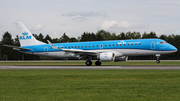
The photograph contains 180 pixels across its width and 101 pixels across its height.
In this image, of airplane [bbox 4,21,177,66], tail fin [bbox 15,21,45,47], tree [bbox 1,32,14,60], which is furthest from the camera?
tree [bbox 1,32,14,60]

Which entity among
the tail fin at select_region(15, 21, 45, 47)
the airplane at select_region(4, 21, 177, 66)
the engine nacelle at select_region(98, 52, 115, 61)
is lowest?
the engine nacelle at select_region(98, 52, 115, 61)

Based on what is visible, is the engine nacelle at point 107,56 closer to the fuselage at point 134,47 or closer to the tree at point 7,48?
the fuselage at point 134,47

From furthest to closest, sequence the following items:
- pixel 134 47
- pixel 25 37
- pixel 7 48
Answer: pixel 7 48
pixel 25 37
pixel 134 47

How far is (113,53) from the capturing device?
37969mm

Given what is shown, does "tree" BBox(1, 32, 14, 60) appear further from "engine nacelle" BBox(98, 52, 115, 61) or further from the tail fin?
"engine nacelle" BBox(98, 52, 115, 61)

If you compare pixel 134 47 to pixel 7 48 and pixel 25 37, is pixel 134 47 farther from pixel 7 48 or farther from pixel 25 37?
pixel 7 48

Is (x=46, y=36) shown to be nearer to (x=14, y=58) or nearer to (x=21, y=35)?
(x=14, y=58)

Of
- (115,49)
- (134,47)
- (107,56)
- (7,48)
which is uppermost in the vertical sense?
(7,48)

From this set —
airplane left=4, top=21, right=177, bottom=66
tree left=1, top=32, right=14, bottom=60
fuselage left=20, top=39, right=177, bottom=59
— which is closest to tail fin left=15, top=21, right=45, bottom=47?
airplane left=4, top=21, right=177, bottom=66

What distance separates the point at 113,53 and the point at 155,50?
6602 millimetres

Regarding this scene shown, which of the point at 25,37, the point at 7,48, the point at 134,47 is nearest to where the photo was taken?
the point at 134,47

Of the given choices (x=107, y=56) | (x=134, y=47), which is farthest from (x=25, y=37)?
(x=134, y=47)

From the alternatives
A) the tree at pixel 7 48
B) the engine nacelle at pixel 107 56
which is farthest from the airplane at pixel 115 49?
the tree at pixel 7 48
